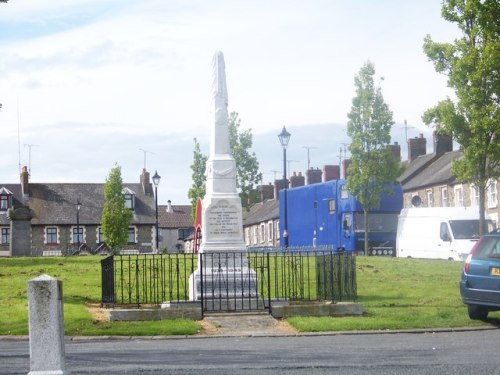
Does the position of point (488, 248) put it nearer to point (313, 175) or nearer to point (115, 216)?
point (115, 216)

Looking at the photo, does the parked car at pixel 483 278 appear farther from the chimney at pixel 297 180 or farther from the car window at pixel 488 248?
the chimney at pixel 297 180

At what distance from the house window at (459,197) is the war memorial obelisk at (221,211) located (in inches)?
1524

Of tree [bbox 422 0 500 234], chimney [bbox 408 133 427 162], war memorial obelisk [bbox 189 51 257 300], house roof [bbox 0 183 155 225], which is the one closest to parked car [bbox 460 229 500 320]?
war memorial obelisk [bbox 189 51 257 300]

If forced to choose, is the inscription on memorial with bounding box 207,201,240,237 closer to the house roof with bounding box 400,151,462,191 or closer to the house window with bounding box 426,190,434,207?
the house roof with bounding box 400,151,462,191

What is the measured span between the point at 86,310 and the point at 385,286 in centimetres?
873

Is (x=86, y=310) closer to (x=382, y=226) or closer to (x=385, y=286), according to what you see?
(x=385, y=286)

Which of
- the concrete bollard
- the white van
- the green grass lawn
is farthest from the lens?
the white van

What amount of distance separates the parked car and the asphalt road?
660mm

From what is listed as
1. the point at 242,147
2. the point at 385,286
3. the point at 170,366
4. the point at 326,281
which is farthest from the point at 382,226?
the point at 170,366

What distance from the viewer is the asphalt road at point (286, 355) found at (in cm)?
1187

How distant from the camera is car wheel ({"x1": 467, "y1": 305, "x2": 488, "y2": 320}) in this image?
1870 centimetres

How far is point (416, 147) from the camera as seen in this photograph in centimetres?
7706

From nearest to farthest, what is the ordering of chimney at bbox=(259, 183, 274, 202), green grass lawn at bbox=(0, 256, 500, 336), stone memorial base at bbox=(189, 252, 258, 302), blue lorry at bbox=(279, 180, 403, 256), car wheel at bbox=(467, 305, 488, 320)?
green grass lawn at bbox=(0, 256, 500, 336) → car wheel at bbox=(467, 305, 488, 320) → stone memorial base at bbox=(189, 252, 258, 302) → blue lorry at bbox=(279, 180, 403, 256) → chimney at bbox=(259, 183, 274, 202)

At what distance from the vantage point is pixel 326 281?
2303 centimetres
